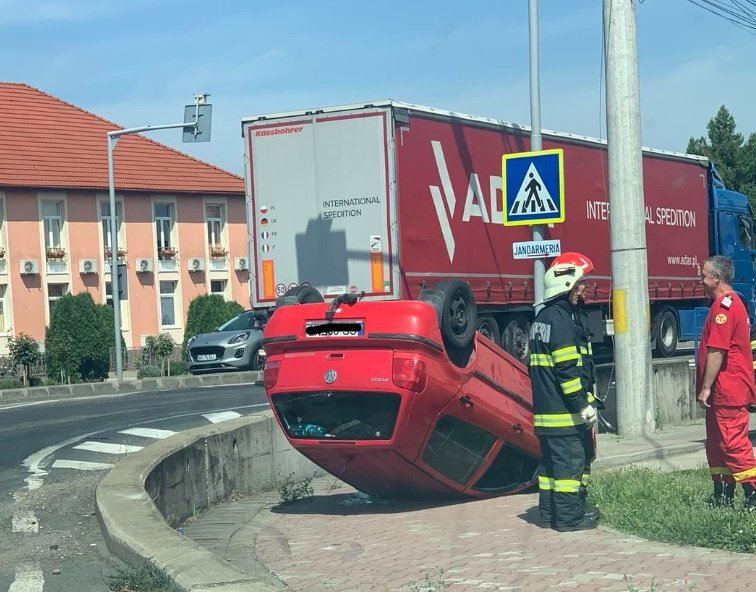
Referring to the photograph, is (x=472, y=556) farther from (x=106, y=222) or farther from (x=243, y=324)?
(x=106, y=222)

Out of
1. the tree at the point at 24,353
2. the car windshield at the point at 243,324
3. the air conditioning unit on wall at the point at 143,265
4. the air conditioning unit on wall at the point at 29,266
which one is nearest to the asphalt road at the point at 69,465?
the car windshield at the point at 243,324

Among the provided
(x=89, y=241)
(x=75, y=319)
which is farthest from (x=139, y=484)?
(x=89, y=241)

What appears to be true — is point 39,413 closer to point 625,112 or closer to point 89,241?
point 625,112

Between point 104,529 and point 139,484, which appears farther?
point 139,484

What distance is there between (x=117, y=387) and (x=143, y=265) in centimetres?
2028

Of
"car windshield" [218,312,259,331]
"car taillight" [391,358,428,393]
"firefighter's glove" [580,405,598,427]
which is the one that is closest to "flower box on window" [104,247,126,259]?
"car windshield" [218,312,259,331]

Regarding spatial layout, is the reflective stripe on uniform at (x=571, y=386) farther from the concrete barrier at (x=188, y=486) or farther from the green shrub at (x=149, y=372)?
Answer: the green shrub at (x=149, y=372)

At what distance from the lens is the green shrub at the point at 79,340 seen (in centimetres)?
3562

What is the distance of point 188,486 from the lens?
981cm

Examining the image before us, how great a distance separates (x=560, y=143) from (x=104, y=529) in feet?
47.7

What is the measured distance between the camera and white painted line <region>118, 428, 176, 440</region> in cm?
1446

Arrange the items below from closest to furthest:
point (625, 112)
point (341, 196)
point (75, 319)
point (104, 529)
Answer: point (104, 529)
point (625, 112)
point (341, 196)
point (75, 319)

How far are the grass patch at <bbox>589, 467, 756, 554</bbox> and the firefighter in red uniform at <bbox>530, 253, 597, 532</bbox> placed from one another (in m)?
0.34

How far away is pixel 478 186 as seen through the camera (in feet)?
62.0
